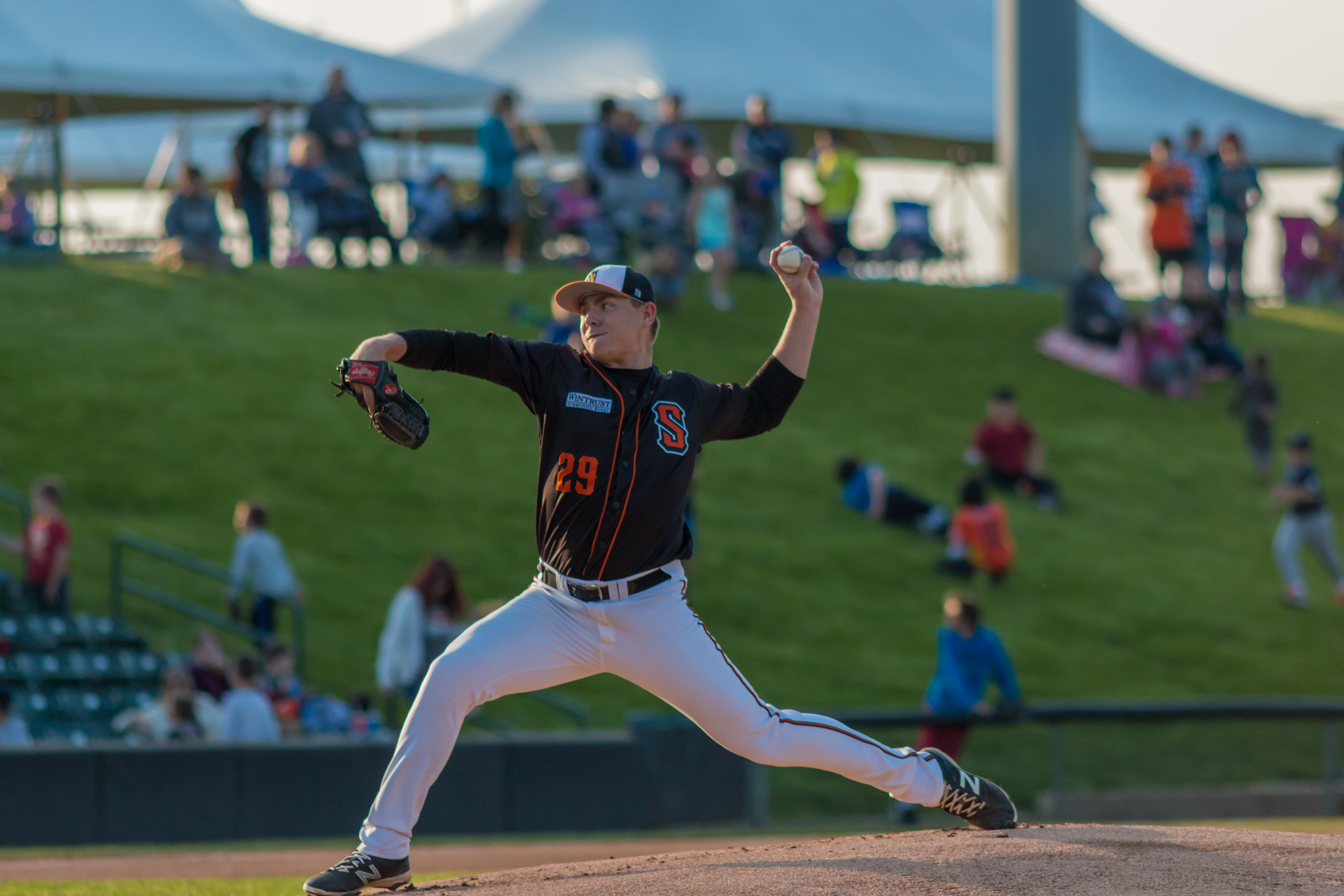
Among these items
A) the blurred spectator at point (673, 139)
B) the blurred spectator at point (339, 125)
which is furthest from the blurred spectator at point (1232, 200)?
the blurred spectator at point (339, 125)

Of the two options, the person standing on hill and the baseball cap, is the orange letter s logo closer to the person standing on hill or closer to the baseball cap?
the person standing on hill

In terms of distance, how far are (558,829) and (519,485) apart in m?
7.04

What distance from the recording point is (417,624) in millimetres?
12977

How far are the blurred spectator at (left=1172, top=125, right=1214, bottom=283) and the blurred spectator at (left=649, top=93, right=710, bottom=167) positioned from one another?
736 centimetres

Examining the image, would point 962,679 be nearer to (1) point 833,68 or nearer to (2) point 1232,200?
(2) point 1232,200

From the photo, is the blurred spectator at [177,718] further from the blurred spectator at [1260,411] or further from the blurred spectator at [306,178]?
the blurred spectator at [1260,411]

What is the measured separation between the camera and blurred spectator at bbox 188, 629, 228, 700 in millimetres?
12797

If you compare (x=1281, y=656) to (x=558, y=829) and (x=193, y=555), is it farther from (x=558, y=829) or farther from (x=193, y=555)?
(x=193, y=555)

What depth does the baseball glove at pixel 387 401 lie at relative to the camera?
5469mm

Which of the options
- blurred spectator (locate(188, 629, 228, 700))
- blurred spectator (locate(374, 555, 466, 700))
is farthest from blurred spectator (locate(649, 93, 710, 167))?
A: blurred spectator (locate(188, 629, 228, 700))

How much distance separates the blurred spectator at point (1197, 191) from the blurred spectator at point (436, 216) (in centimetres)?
1052

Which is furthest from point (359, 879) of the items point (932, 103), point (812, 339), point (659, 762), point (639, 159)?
point (932, 103)

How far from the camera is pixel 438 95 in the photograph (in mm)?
24062

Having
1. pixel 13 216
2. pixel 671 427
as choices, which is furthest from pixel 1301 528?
pixel 13 216
